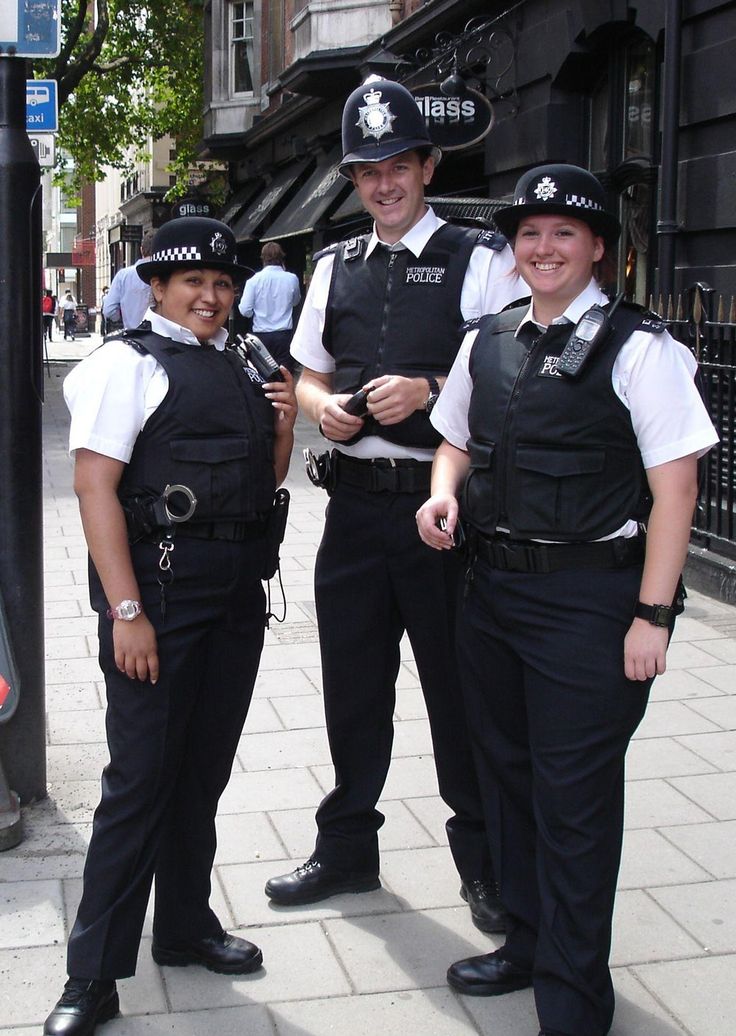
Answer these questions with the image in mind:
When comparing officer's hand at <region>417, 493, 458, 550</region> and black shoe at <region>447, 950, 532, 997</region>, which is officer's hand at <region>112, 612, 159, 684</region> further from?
black shoe at <region>447, 950, 532, 997</region>

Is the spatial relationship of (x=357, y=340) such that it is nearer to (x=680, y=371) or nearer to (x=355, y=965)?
(x=680, y=371)

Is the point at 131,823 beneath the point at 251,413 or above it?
beneath

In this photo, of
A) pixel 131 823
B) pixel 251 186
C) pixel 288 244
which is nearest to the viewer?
pixel 131 823

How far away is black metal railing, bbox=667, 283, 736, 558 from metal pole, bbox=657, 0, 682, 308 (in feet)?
4.21

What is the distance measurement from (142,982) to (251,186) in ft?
89.7

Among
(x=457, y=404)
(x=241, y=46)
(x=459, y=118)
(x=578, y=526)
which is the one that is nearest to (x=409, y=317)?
(x=457, y=404)

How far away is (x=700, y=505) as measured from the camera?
27.2 feet

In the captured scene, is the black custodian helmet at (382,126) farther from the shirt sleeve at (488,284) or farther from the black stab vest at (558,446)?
the black stab vest at (558,446)

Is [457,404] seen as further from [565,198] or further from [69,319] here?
[69,319]

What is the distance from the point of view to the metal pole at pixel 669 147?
30.5 ft

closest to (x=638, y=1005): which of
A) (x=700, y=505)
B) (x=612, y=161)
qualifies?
→ (x=700, y=505)

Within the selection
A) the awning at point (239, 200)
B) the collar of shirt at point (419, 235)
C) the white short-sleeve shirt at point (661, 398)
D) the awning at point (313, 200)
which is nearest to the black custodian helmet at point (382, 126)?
the collar of shirt at point (419, 235)

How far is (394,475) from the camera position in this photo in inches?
148

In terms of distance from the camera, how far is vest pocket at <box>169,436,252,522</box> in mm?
3217
